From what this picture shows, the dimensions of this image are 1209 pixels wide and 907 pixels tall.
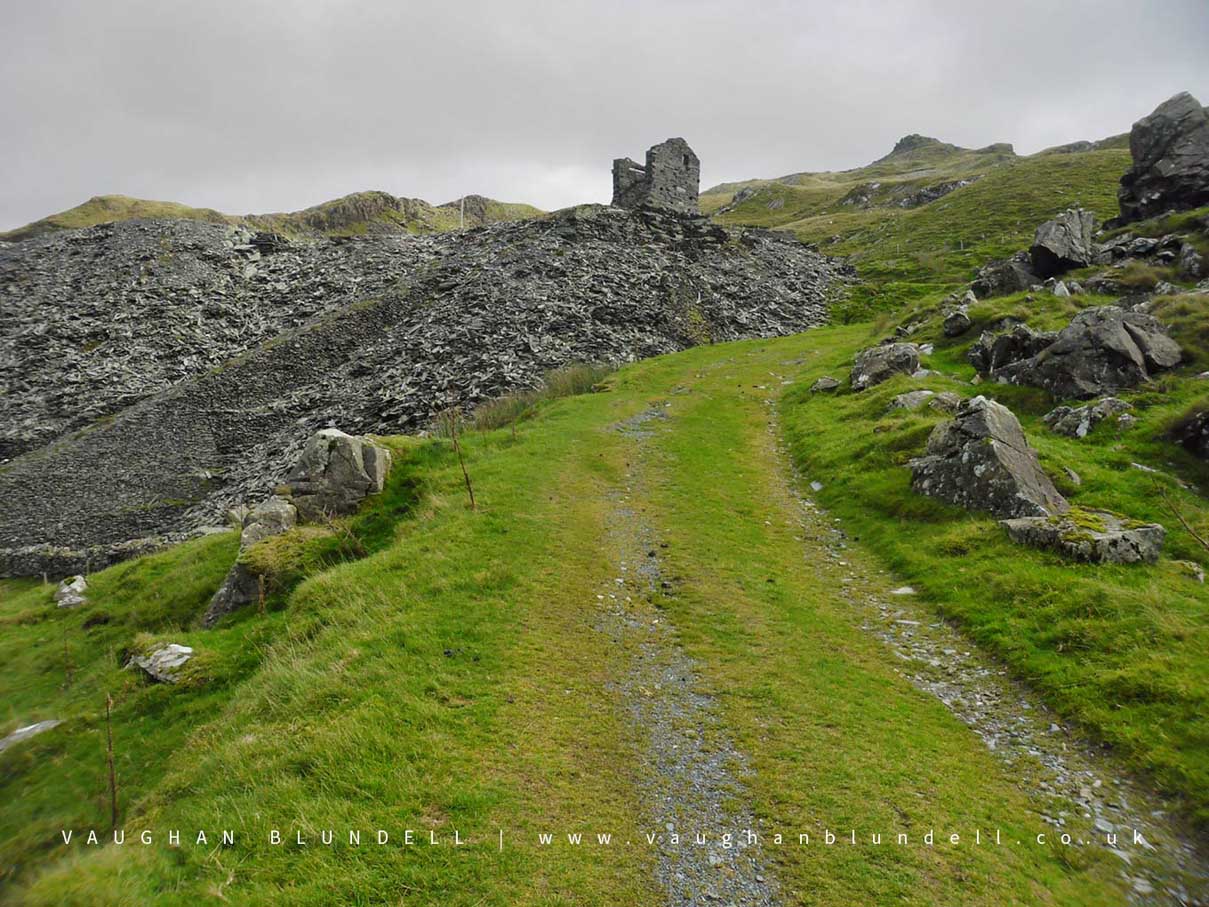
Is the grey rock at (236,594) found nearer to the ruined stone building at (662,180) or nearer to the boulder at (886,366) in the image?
the boulder at (886,366)

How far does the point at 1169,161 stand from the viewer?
4203cm

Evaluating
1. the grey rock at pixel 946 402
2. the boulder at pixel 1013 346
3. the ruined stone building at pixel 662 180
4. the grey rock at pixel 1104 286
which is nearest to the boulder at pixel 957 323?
the boulder at pixel 1013 346

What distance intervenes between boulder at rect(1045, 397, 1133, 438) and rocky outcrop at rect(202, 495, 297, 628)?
88.8 feet

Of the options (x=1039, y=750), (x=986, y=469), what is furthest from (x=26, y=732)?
→ (x=986, y=469)

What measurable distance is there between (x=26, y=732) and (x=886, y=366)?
36414 millimetres

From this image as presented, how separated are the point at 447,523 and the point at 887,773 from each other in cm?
1267

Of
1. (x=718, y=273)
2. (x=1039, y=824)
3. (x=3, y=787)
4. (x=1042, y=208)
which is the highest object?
(x=1042, y=208)

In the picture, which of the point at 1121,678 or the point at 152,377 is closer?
the point at 1121,678

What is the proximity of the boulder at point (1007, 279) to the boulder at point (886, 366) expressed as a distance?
14962 mm

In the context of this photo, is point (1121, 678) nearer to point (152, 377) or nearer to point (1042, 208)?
point (152, 377)

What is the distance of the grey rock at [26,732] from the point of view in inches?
535

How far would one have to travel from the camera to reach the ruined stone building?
6688 centimetres

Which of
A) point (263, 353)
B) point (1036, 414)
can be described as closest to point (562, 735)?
point (1036, 414)

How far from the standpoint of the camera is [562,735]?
29.4ft
